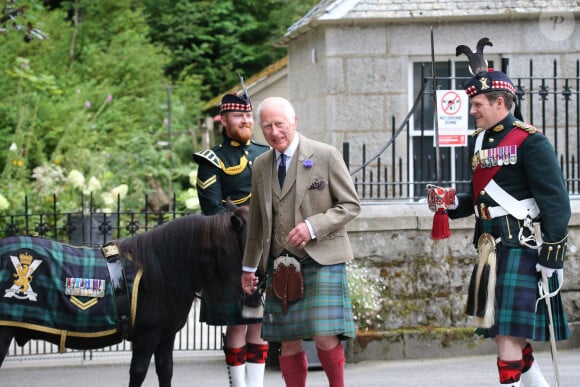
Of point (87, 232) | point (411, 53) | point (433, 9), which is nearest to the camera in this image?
point (87, 232)

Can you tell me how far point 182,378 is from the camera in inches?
320

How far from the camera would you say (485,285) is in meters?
5.68

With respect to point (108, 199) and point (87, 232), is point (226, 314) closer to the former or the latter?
→ point (87, 232)

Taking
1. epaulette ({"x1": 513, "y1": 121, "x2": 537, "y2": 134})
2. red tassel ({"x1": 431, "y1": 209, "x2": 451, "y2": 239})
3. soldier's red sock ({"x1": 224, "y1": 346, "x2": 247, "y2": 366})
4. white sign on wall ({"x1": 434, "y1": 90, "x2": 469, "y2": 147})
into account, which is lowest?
soldier's red sock ({"x1": 224, "y1": 346, "x2": 247, "y2": 366})

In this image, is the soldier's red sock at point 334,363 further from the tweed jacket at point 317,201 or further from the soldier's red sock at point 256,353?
the soldier's red sock at point 256,353

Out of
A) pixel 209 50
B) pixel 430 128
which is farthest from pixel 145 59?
pixel 430 128

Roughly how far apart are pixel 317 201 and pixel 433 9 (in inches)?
277

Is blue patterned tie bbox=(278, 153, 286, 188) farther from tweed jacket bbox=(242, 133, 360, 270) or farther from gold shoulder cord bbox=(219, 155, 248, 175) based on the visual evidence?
gold shoulder cord bbox=(219, 155, 248, 175)

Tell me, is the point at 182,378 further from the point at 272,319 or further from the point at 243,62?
the point at 243,62

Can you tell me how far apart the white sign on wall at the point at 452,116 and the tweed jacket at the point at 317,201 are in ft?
11.1

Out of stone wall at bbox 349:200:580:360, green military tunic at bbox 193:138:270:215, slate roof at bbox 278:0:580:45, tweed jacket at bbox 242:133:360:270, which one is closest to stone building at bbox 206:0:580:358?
slate roof at bbox 278:0:580:45

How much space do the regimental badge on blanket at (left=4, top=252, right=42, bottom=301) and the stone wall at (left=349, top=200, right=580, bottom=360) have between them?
342 cm

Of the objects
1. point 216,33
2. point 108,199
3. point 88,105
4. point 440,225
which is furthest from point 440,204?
point 216,33

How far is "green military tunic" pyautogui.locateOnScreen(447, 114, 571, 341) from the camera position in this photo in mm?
5418
